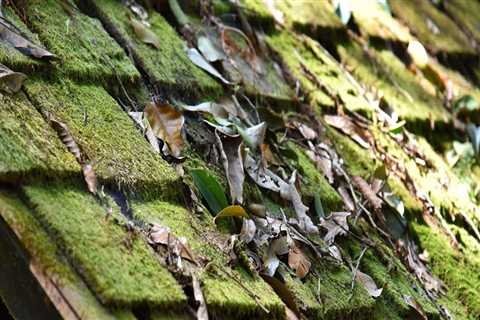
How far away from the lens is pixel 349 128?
2639 mm

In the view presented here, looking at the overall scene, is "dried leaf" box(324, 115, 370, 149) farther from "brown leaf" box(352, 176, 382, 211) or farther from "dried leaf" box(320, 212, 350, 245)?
"dried leaf" box(320, 212, 350, 245)

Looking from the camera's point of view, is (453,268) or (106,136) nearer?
(106,136)

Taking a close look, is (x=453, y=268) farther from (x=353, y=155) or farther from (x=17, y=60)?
(x=17, y=60)

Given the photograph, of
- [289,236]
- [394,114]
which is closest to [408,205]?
[394,114]

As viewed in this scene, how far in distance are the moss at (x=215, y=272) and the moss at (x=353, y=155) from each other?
90cm

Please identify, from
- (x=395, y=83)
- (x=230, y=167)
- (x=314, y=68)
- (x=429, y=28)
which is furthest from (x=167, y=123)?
(x=429, y=28)

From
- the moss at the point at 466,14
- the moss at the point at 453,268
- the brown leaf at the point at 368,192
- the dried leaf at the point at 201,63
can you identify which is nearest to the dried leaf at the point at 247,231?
the dried leaf at the point at 201,63

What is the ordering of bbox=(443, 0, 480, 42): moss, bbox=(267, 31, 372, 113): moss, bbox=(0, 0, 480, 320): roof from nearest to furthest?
bbox=(0, 0, 480, 320): roof
bbox=(267, 31, 372, 113): moss
bbox=(443, 0, 480, 42): moss

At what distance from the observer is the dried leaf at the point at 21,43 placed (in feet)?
5.64

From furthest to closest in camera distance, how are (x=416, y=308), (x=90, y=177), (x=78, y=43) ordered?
(x=416, y=308) < (x=78, y=43) < (x=90, y=177)

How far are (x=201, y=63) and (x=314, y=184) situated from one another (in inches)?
16.9

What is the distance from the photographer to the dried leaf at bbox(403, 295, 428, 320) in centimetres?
203

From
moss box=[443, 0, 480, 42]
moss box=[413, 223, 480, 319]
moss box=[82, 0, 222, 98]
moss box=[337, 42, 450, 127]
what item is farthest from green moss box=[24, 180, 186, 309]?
moss box=[443, 0, 480, 42]

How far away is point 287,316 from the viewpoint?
5.20 feet
